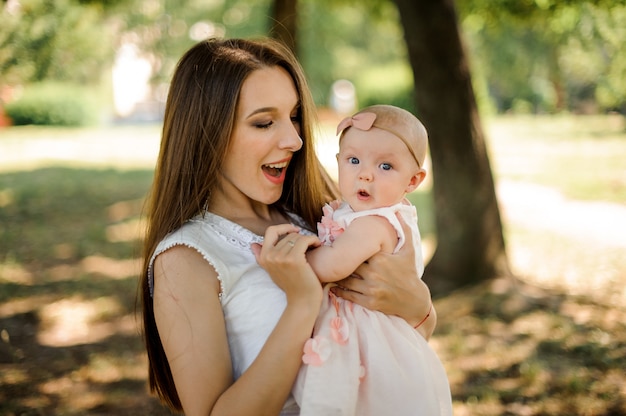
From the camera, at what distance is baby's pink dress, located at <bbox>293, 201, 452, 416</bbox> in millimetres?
1830

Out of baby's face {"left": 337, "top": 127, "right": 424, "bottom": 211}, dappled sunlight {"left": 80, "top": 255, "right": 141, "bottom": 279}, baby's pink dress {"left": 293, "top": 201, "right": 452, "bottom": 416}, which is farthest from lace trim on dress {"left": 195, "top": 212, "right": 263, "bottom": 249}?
dappled sunlight {"left": 80, "top": 255, "right": 141, "bottom": 279}

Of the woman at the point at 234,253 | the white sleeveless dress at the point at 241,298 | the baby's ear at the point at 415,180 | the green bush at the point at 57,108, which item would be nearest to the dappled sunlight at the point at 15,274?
the woman at the point at 234,253

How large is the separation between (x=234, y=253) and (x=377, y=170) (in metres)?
0.52

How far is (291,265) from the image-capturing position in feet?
6.07

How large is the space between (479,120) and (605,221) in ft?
14.6

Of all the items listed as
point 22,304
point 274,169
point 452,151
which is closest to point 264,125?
point 274,169

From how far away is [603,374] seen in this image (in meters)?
4.64

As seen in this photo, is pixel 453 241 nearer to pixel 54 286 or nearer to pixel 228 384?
pixel 54 286

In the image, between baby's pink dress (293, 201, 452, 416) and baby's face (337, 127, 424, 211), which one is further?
baby's face (337, 127, 424, 211)

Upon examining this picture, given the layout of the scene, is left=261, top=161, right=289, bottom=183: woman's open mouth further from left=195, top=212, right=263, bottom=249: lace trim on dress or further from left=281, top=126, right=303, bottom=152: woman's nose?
left=195, top=212, right=263, bottom=249: lace trim on dress

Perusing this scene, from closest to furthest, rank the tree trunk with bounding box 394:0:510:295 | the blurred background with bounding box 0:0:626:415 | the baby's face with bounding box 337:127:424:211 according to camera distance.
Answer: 1. the baby's face with bounding box 337:127:424:211
2. the blurred background with bounding box 0:0:626:415
3. the tree trunk with bounding box 394:0:510:295

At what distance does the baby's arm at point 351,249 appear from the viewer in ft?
6.32

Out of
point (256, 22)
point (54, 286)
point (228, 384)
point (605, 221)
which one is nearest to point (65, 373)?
point (54, 286)

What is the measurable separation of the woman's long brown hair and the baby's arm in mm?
472
